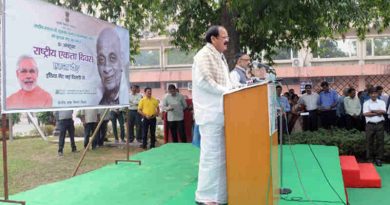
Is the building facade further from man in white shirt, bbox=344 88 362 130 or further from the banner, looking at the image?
the banner

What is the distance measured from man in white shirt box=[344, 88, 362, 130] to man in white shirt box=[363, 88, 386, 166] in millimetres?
1868

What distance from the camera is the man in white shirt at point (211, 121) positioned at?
3.94 metres

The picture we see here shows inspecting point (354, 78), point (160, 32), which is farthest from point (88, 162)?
point (354, 78)

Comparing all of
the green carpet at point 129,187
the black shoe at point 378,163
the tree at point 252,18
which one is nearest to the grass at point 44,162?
the green carpet at point 129,187

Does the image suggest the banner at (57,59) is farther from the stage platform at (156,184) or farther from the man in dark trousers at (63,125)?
the man in dark trousers at (63,125)

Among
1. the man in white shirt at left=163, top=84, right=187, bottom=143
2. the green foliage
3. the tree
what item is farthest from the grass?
the green foliage

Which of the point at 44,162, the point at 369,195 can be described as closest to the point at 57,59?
the point at 369,195

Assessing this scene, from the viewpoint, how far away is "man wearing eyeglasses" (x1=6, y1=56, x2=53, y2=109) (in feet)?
14.3

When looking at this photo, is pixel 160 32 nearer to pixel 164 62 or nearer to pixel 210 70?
pixel 210 70

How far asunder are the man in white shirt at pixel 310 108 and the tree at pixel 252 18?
1.18 metres

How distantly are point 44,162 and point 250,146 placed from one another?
7.47 meters

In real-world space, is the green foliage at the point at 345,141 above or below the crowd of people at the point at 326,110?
below

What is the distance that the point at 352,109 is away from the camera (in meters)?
10.5

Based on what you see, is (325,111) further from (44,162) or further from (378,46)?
(378,46)
